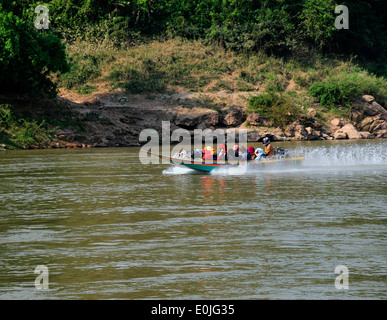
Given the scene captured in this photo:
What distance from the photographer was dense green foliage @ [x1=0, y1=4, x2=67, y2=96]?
41.9m

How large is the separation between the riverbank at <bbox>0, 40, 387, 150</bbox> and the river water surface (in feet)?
69.2

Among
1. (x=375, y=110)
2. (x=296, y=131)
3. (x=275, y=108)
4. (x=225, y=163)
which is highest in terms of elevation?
(x=275, y=108)

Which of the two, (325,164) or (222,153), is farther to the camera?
(325,164)

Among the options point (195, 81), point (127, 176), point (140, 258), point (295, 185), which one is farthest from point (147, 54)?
point (140, 258)

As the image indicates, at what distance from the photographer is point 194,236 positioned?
14148 mm

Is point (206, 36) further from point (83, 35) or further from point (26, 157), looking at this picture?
point (26, 157)

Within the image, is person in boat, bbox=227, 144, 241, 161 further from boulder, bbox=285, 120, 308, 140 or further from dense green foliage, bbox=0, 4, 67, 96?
boulder, bbox=285, 120, 308, 140

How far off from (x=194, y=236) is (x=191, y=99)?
4142 cm

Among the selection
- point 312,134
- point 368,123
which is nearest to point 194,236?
point 312,134

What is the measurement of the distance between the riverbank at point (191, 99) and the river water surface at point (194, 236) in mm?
21092

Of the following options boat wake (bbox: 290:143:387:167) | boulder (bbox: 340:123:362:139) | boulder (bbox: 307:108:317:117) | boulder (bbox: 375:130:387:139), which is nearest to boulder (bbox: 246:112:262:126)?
boulder (bbox: 307:108:317:117)

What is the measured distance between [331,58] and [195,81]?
1806 centimetres

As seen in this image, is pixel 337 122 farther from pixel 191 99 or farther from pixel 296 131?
pixel 191 99

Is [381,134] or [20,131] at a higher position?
[20,131]
